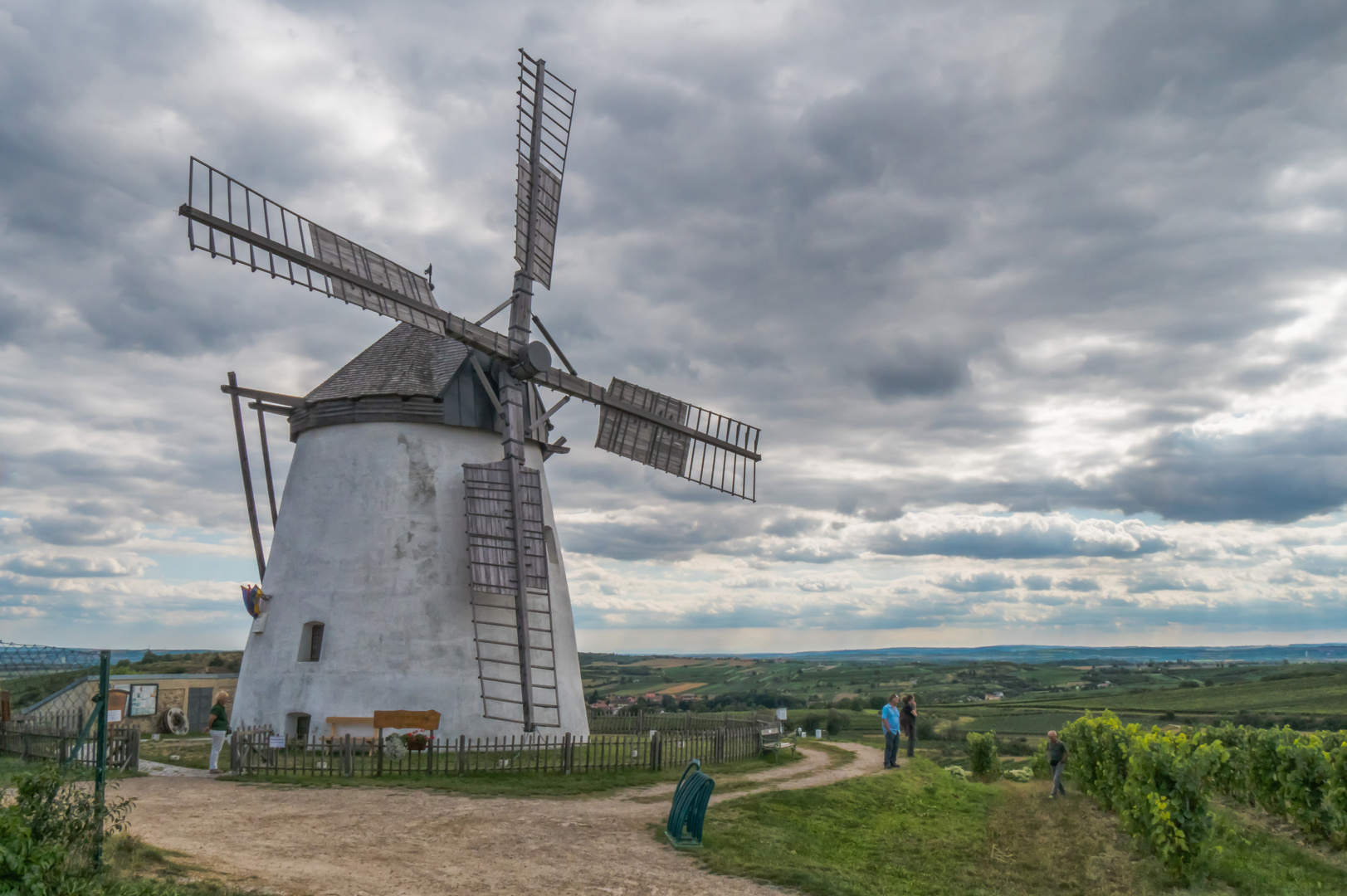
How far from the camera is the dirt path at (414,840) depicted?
A: 9.34m

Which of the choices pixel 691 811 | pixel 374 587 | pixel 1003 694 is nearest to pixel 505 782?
pixel 691 811

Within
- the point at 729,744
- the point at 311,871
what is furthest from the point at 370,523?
the point at 311,871

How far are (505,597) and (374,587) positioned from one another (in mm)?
3026

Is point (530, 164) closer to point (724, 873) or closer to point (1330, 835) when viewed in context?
point (724, 873)

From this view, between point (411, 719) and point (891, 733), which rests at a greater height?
point (411, 719)

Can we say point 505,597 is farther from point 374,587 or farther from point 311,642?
point 311,642

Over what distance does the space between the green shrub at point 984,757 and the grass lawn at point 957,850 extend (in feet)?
18.1

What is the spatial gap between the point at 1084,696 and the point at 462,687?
92.8 metres

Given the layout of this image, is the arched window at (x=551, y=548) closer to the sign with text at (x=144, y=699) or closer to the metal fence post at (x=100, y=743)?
the sign with text at (x=144, y=699)

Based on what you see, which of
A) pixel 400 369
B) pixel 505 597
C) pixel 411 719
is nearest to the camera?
pixel 411 719

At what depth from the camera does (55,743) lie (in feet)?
47.3

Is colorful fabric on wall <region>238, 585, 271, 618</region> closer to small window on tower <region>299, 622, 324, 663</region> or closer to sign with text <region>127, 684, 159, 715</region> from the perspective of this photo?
small window on tower <region>299, 622, 324, 663</region>

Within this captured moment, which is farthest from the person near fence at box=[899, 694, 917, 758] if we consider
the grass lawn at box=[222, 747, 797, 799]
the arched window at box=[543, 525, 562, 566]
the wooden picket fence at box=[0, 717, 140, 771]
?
the wooden picket fence at box=[0, 717, 140, 771]

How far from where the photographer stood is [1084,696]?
94.7 m
